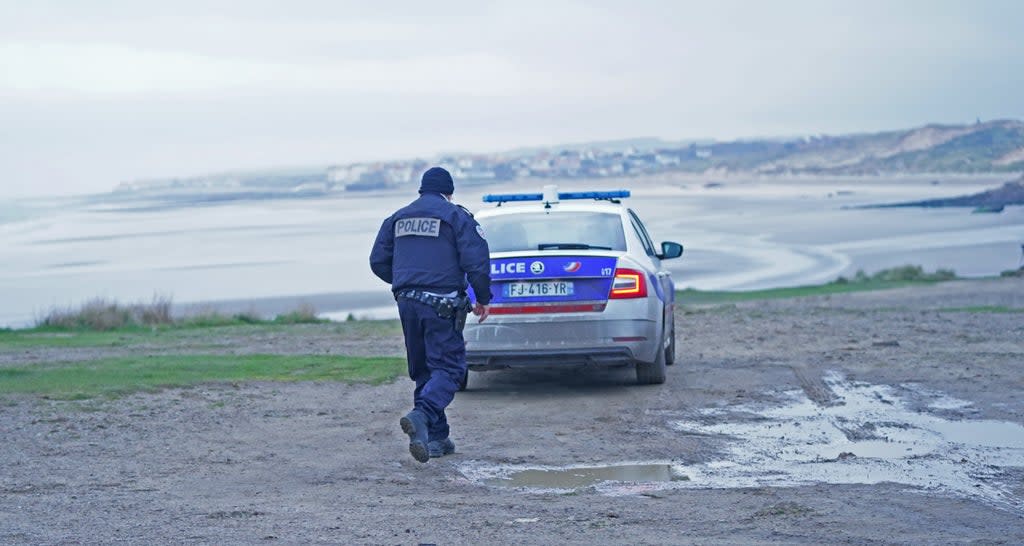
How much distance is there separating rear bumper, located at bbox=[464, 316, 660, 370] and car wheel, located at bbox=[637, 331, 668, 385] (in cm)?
73

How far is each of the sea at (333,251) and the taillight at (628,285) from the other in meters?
17.8

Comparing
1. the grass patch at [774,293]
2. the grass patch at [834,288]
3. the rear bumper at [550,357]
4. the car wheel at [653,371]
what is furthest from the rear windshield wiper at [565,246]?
the grass patch at [774,293]

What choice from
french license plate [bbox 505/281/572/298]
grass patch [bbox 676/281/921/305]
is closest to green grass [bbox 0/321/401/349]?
french license plate [bbox 505/281/572/298]

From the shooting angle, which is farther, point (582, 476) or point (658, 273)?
point (658, 273)

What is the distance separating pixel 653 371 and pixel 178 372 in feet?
16.1

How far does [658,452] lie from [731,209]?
75.1 meters

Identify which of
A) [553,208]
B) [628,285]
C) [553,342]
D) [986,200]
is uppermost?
[553,208]

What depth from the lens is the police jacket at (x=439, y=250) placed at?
9.55 m

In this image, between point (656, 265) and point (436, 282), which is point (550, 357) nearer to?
point (656, 265)

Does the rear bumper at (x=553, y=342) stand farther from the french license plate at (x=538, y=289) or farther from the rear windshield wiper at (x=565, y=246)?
the rear windshield wiper at (x=565, y=246)

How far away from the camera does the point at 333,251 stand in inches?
2079

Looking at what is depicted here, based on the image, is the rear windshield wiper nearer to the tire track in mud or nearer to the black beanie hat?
the tire track in mud

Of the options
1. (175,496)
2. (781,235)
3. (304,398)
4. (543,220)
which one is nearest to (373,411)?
(304,398)

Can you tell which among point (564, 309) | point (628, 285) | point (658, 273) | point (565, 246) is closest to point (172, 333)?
point (658, 273)
